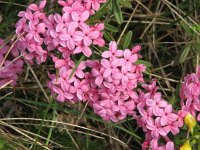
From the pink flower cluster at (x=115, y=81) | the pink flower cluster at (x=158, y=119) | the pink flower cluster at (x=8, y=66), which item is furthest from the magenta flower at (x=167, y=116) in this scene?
the pink flower cluster at (x=8, y=66)

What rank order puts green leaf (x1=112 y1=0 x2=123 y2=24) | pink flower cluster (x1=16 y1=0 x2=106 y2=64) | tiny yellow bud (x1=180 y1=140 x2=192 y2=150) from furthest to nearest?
green leaf (x1=112 y1=0 x2=123 y2=24) → pink flower cluster (x1=16 y1=0 x2=106 y2=64) → tiny yellow bud (x1=180 y1=140 x2=192 y2=150)

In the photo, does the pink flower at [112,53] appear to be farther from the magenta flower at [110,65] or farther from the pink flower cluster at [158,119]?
the pink flower cluster at [158,119]

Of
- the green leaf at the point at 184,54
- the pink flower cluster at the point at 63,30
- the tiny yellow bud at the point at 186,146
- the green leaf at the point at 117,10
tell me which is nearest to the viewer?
the tiny yellow bud at the point at 186,146

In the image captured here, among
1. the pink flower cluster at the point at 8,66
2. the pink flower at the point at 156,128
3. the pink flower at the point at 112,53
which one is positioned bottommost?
the pink flower at the point at 156,128

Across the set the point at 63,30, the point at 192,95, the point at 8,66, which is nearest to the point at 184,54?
the point at 192,95

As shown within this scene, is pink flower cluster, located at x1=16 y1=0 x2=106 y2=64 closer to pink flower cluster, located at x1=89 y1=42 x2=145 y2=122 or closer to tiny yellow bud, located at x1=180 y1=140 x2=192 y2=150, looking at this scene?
pink flower cluster, located at x1=89 y1=42 x2=145 y2=122

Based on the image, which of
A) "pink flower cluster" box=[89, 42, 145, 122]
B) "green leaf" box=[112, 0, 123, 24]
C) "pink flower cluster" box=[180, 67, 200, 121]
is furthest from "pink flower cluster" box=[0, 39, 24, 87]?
"pink flower cluster" box=[180, 67, 200, 121]

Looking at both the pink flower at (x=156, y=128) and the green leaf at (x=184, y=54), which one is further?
the green leaf at (x=184, y=54)
